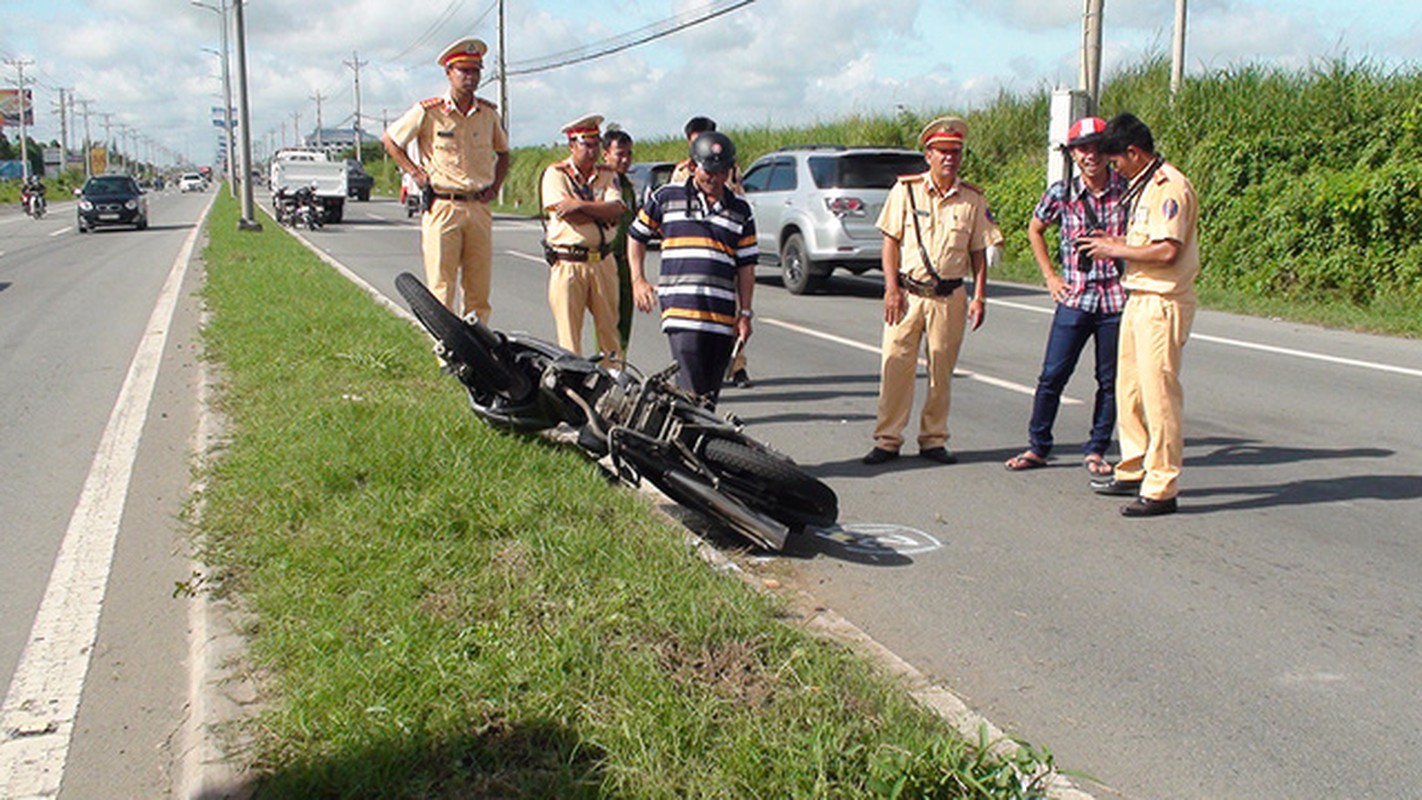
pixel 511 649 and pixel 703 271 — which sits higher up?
pixel 703 271

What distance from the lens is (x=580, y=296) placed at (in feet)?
24.8

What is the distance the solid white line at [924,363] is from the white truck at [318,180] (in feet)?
80.3

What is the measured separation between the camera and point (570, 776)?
2998 millimetres

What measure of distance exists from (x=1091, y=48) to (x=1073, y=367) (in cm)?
1113

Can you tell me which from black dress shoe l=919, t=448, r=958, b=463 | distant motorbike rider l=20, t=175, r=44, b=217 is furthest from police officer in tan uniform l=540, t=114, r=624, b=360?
distant motorbike rider l=20, t=175, r=44, b=217

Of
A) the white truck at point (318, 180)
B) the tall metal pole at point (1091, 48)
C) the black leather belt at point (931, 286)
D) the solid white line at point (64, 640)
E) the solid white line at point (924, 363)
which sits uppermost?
the tall metal pole at point (1091, 48)

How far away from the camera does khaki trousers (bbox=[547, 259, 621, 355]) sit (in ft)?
24.6

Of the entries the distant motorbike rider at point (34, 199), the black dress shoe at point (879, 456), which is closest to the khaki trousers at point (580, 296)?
the black dress shoe at point (879, 456)

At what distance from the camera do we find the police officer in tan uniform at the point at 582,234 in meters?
7.22

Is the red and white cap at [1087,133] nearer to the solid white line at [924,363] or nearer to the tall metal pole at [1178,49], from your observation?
the solid white line at [924,363]

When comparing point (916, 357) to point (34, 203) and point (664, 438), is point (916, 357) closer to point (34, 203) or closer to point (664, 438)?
point (664, 438)

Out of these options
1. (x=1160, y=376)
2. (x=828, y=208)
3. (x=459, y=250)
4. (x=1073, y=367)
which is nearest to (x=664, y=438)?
(x=1160, y=376)

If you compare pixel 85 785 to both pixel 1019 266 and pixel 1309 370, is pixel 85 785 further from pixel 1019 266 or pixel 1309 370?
pixel 1019 266

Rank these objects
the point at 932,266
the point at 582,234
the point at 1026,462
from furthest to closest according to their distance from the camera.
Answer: the point at 582,234
the point at 1026,462
the point at 932,266
